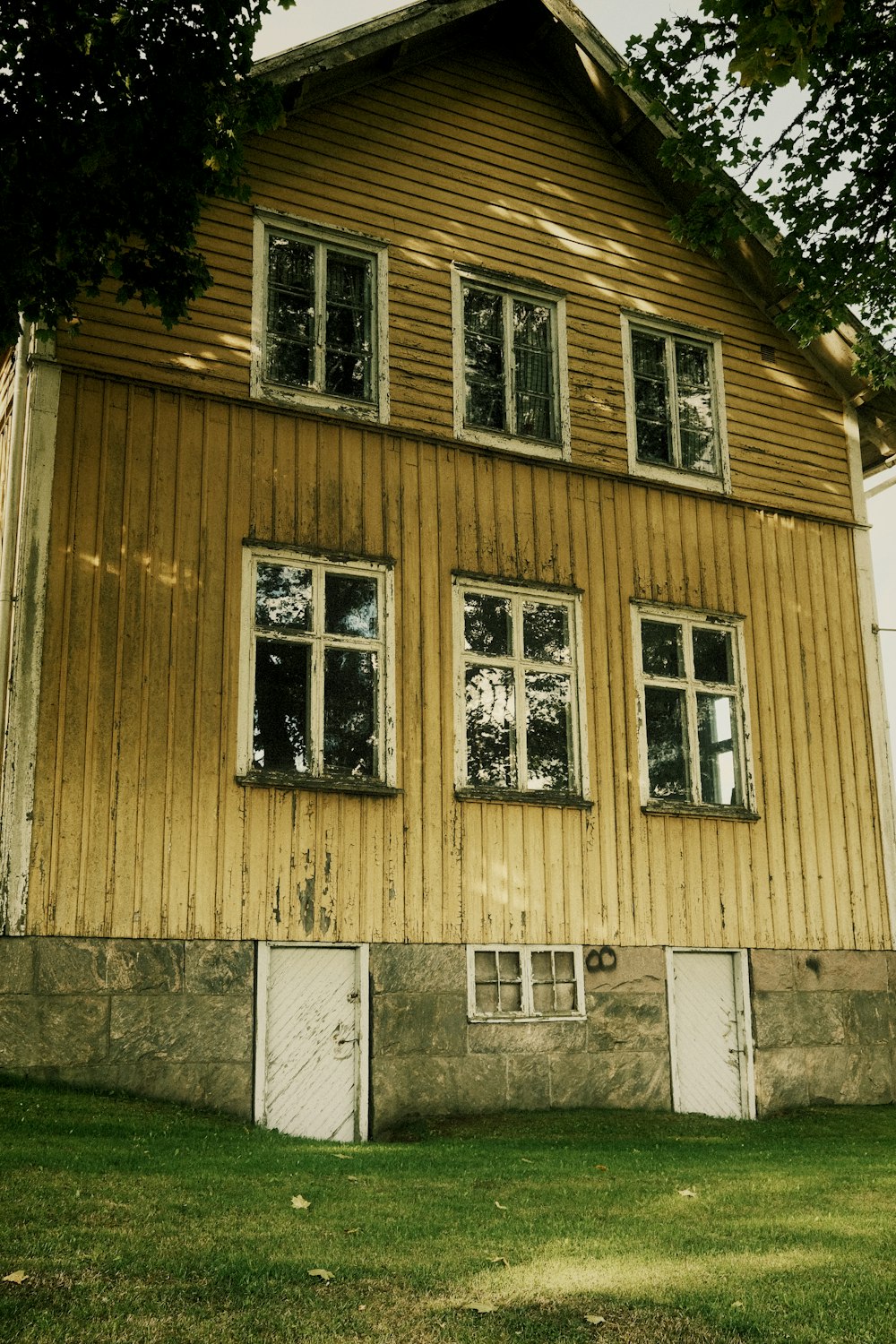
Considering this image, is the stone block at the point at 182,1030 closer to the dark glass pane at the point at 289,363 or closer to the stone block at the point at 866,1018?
the dark glass pane at the point at 289,363

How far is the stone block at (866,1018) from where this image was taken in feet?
46.9

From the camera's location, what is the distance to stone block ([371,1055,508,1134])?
1172 centimetres

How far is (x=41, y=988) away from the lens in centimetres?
1045

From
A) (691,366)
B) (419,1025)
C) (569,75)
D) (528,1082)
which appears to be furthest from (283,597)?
(569,75)

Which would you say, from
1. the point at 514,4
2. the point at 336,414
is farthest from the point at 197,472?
the point at 514,4

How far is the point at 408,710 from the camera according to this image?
12586 millimetres

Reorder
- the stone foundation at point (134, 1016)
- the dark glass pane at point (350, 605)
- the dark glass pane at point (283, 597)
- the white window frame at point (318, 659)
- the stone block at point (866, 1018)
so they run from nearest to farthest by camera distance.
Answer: the stone foundation at point (134, 1016) → the white window frame at point (318, 659) → the dark glass pane at point (283, 597) → the dark glass pane at point (350, 605) → the stone block at point (866, 1018)

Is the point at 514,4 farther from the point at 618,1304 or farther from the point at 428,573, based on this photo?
the point at 618,1304

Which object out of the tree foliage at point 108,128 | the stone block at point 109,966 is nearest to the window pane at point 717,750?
the stone block at point 109,966

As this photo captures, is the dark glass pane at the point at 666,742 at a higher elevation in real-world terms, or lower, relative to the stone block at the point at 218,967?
higher

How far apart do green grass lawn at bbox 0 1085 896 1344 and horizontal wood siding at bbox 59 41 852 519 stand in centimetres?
697

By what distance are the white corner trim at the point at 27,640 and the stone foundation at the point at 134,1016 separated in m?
0.54

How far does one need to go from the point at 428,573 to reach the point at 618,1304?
859cm

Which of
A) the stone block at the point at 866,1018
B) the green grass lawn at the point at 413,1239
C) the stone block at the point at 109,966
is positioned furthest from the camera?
the stone block at the point at 866,1018
